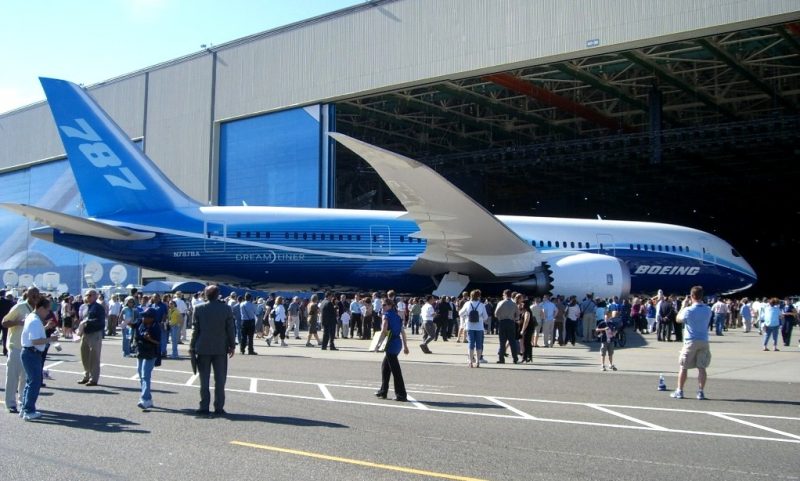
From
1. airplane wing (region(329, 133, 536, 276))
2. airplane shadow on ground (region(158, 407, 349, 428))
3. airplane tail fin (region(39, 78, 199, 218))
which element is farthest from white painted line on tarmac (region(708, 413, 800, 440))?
airplane tail fin (region(39, 78, 199, 218))

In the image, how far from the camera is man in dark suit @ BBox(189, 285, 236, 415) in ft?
27.8

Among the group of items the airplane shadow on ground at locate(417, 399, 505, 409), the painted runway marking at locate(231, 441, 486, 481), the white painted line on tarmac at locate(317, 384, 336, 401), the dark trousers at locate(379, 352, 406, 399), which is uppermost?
the dark trousers at locate(379, 352, 406, 399)

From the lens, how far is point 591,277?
22.2m

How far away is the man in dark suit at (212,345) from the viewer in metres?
8.48

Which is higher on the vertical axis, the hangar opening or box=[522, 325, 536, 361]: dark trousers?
the hangar opening

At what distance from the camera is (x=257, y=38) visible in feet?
114

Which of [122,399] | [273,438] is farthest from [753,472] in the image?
[122,399]

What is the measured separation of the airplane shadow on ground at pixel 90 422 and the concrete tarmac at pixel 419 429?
1.1 inches

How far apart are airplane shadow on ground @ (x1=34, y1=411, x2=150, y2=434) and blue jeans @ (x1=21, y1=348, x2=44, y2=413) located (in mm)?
196

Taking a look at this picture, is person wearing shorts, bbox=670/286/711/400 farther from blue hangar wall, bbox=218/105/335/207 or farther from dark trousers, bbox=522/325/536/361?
blue hangar wall, bbox=218/105/335/207

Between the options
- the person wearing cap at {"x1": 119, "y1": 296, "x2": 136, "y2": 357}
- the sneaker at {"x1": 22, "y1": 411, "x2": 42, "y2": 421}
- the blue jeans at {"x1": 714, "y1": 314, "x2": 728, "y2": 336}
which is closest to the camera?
→ the sneaker at {"x1": 22, "y1": 411, "x2": 42, "y2": 421}

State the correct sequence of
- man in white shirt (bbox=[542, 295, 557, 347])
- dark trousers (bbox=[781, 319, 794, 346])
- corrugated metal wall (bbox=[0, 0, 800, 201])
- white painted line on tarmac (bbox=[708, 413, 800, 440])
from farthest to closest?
1. corrugated metal wall (bbox=[0, 0, 800, 201])
2. dark trousers (bbox=[781, 319, 794, 346])
3. man in white shirt (bbox=[542, 295, 557, 347])
4. white painted line on tarmac (bbox=[708, 413, 800, 440])

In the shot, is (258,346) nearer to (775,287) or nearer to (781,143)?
(781,143)

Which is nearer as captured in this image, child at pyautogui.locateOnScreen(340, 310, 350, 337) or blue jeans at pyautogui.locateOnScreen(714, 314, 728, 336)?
blue jeans at pyautogui.locateOnScreen(714, 314, 728, 336)
